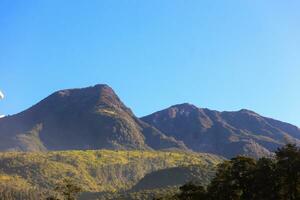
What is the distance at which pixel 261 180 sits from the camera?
9356 centimetres

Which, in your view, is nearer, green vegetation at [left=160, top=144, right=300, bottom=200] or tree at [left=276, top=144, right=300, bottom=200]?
tree at [left=276, top=144, right=300, bottom=200]

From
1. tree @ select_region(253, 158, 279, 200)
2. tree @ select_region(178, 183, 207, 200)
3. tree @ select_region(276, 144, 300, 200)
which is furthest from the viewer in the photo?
tree @ select_region(178, 183, 207, 200)

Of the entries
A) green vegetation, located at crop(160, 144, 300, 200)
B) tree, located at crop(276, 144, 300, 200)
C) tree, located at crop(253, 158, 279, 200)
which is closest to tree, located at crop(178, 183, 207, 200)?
green vegetation, located at crop(160, 144, 300, 200)

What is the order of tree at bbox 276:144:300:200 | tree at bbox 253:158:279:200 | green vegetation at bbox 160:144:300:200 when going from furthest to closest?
tree at bbox 253:158:279:200 < green vegetation at bbox 160:144:300:200 < tree at bbox 276:144:300:200

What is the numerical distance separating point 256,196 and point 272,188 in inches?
121

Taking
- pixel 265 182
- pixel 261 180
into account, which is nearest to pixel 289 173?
pixel 265 182

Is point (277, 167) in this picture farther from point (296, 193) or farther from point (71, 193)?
point (71, 193)

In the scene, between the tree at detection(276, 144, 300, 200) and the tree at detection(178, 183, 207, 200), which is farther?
the tree at detection(178, 183, 207, 200)

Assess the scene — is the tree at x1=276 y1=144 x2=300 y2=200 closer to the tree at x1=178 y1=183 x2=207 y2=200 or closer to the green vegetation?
the green vegetation

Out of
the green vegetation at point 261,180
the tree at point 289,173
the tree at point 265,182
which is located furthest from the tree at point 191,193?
the tree at point 289,173

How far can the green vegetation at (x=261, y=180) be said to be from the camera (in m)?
91.2

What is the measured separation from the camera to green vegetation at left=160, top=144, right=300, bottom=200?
91.2m

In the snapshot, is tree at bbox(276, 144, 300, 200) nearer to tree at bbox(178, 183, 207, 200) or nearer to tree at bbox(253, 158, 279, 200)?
tree at bbox(253, 158, 279, 200)

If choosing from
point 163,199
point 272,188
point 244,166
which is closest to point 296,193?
point 272,188
